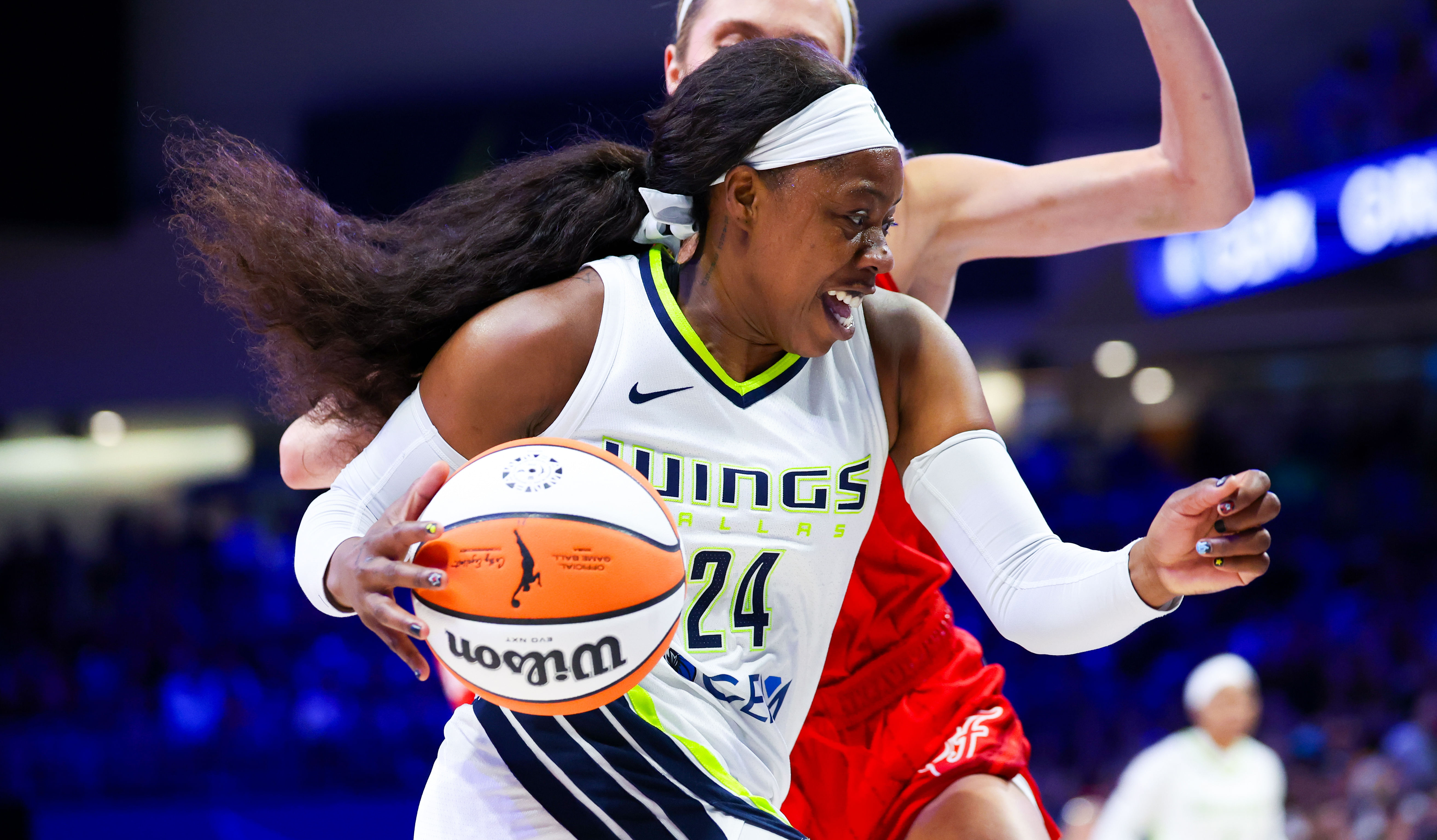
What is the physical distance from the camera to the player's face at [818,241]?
1835 mm

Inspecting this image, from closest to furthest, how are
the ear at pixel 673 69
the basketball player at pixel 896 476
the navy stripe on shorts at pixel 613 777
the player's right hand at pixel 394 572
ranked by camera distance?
the player's right hand at pixel 394 572
the navy stripe on shorts at pixel 613 777
the basketball player at pixel 896 476
the ear at pixel 673 69

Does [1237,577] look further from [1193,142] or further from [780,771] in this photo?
[1193,142]

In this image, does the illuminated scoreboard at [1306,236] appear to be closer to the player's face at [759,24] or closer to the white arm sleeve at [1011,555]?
the player's face at [759,24]

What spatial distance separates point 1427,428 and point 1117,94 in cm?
405

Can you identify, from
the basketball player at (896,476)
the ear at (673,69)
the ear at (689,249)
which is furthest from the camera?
the ear at (673,69)

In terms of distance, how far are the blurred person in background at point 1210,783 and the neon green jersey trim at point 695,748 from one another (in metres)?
5.03

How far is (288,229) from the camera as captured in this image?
6.84 ft

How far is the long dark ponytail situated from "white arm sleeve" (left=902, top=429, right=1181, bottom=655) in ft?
1.85

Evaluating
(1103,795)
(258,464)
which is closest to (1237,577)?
(1103,795)

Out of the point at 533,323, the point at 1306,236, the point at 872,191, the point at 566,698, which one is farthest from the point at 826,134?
the point at 1306,236

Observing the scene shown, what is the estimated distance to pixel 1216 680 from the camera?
21.2 feet

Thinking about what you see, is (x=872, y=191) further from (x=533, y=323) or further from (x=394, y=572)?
(x=394, y=572)

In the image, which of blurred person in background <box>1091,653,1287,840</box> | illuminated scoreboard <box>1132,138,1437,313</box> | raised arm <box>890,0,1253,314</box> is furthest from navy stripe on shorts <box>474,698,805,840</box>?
illuminated scoreboard <box>1132,138,1437,313</box>

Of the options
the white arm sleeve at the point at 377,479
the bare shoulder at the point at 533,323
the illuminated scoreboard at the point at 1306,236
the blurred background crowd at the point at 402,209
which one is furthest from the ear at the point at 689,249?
the blurred background crowd at the point at 402,209
